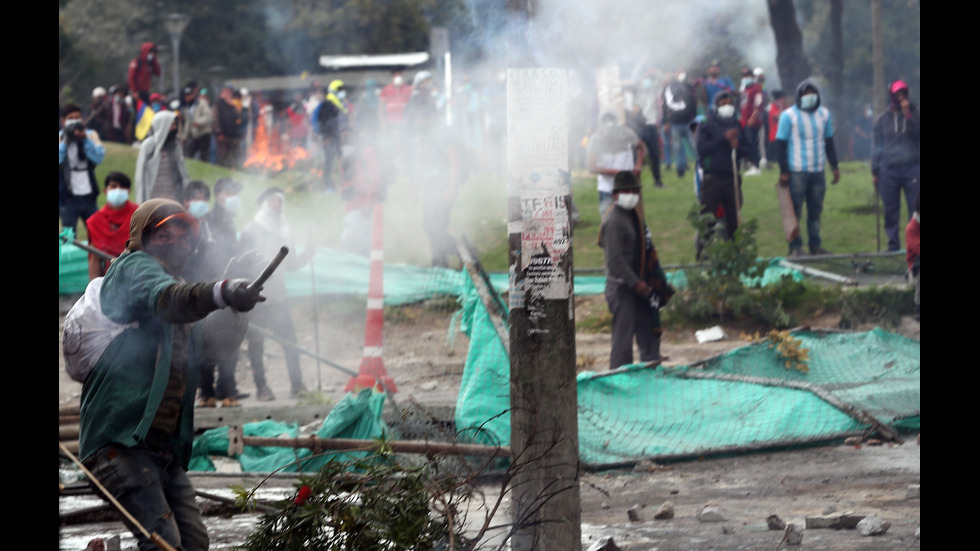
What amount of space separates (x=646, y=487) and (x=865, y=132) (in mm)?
17895

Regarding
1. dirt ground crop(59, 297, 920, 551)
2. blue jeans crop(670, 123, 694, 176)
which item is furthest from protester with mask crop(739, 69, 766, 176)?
dirt ground crop(59, 297, 920, 551)

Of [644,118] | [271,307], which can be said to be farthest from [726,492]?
[644,118]

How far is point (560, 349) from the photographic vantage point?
398cm

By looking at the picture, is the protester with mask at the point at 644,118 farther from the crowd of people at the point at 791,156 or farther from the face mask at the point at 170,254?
the face mask at the point at 170,254

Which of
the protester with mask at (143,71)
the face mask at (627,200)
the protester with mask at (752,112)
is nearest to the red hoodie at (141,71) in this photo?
the protester with mask at (143,71)

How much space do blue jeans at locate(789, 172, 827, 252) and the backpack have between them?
9.75 meters

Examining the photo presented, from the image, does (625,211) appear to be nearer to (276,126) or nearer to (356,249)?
(356,249)

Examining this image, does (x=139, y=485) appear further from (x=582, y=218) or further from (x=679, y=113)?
(x=679, y=113)

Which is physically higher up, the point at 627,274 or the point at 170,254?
the point at 170,254

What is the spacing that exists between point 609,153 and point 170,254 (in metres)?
7.55

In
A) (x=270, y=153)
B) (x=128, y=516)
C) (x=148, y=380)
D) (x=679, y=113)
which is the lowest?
(x=128, y=516)

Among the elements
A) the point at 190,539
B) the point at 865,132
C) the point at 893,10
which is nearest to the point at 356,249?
the point at 190,539

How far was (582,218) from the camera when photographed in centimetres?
1484

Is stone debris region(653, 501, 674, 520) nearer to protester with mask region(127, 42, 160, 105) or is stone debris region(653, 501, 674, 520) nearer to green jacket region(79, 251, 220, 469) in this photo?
green jacket region(79, 251, 220, 469)
